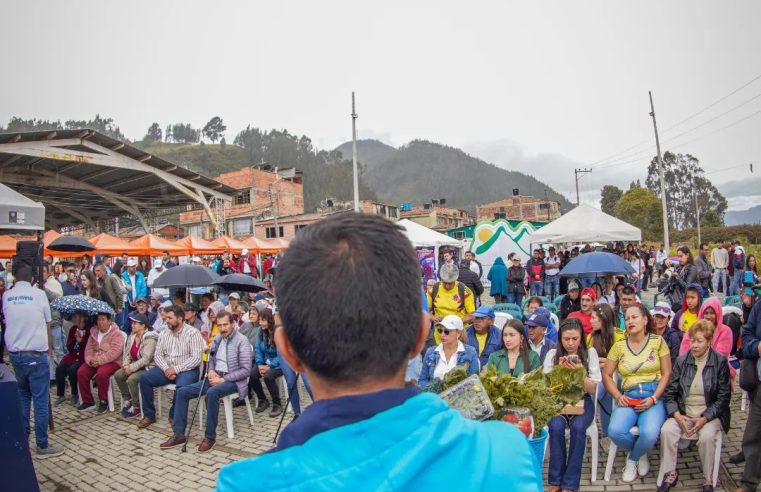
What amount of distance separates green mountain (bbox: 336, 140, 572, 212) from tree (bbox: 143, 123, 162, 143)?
164ft

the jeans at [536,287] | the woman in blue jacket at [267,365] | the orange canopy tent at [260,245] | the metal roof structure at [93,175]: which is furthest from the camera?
the orange canopy tent at [260,245]

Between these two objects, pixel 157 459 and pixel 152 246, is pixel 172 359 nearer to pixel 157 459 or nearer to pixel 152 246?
pixel 157 459

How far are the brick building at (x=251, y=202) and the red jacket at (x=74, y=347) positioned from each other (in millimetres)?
35389

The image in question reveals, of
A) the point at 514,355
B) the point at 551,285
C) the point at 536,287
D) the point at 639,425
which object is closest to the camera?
the point at 639,425

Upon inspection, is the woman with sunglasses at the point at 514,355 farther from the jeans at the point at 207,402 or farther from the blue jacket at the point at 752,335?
the jeans at the point at 207,402

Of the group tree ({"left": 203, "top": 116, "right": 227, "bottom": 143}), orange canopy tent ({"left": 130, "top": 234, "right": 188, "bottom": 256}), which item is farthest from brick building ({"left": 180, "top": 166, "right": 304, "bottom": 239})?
tree ({"left": 203, "top": 116, "right": 227, "bottom": 143})

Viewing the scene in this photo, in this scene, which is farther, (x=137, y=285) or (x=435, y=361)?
(x=137, y=285)

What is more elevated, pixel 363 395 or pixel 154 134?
pixel 154 134

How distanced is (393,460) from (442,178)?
521 ft

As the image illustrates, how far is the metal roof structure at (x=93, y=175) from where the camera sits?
1356cm

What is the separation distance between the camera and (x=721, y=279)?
15.1m

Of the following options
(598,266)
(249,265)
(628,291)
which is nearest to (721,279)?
(598,266)

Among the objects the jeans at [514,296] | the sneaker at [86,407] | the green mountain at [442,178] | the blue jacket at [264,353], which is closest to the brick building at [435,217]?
the jeans at [514,296]

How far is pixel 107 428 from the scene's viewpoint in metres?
6.42
